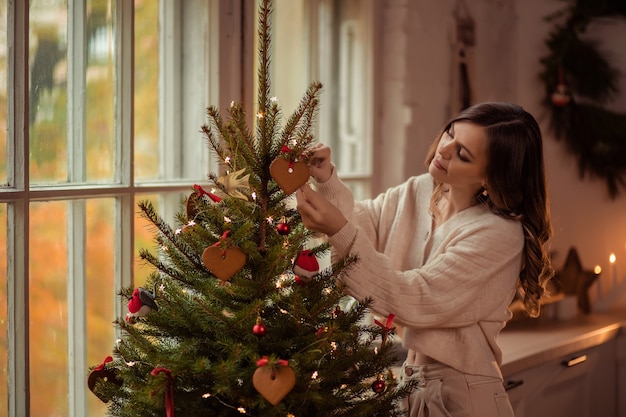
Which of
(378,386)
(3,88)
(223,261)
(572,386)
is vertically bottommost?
(572,386)

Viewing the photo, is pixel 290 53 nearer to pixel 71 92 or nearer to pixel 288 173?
pixel 71 92

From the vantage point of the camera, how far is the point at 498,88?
3.15 metres

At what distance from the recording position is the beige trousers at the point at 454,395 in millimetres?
1774

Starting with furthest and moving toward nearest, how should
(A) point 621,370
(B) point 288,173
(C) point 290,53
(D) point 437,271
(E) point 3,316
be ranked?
(A) point 621,370 < (C) point 290,53 < (D) point 437,271 < (E) point 3,316 < (B) point 288,173

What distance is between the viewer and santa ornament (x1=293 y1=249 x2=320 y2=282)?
1.36m

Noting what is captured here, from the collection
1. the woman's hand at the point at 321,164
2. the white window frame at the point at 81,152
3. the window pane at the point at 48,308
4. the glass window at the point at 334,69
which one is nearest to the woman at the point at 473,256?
the woman's hand at the point at 321,164

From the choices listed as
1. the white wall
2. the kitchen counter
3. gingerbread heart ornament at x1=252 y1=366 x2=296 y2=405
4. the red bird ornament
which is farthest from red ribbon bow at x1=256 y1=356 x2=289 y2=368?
the white wall

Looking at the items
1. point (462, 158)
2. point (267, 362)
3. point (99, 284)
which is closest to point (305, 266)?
point (267, 362)

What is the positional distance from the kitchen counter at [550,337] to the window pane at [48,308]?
4.19 feet

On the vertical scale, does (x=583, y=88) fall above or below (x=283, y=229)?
above

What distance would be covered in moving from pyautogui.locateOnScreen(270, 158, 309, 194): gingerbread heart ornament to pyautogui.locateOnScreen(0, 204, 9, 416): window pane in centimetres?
54

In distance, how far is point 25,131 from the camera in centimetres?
156

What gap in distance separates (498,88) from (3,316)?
209 cm

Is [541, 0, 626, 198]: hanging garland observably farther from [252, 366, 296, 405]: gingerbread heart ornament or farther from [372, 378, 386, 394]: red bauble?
[252, 366, 296, 405]: gingerbread heart ornament
